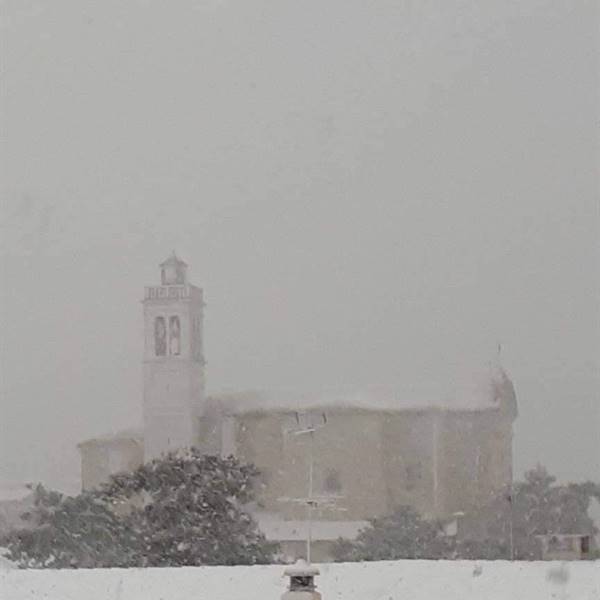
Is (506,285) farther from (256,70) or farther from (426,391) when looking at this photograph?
(256,70)

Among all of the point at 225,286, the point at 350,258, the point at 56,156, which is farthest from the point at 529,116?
the point at 56,156

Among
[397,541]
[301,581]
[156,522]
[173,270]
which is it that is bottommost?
[301,581]

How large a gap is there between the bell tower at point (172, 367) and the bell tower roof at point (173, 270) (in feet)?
0.03

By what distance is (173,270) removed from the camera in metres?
11.5

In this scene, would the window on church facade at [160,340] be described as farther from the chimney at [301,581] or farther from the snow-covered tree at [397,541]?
the chimney at [301,581]

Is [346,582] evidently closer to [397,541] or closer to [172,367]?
[397,541]

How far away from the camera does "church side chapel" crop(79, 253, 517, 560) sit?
36.5ft

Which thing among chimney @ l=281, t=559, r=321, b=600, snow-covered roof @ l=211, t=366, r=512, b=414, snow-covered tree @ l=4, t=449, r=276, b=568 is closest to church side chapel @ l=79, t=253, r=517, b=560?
snow-covered roof @ l=211, t=366, r=512, b=414

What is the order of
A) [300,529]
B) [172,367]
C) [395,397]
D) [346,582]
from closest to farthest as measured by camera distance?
[346,582]
[395,397]
[300,529]
[172,367]

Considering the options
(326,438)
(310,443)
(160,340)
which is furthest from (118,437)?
(326,438)

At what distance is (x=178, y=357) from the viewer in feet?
37.3

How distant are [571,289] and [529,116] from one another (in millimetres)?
1203

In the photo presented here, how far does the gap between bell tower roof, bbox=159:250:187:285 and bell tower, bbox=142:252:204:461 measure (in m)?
0.01

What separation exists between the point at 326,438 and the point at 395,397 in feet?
1.87
